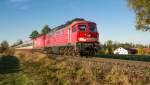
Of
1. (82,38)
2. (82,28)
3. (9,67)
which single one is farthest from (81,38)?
(9,67)

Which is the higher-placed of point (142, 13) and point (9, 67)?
point (142, 13)

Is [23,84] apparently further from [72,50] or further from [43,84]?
[72,50]

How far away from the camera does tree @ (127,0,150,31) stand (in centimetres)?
3244

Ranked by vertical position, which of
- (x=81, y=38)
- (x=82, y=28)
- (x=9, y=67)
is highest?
(x=82, y=28)

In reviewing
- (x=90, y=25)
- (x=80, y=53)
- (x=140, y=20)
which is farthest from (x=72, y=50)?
(x=140, y=20)

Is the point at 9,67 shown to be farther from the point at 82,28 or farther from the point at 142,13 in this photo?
the point at 142,13

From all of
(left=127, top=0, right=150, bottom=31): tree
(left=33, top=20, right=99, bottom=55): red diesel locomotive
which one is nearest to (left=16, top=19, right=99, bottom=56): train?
(left=33, top=20, right=99, bottom=55): red diesel locomotive

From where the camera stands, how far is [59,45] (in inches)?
1415

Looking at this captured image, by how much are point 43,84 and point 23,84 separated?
138cm

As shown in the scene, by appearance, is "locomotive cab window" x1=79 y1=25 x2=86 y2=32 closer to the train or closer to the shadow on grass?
the train

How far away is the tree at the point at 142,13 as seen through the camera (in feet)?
106

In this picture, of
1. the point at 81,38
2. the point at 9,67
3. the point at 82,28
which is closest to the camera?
the point at 9,67

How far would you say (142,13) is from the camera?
109 feet

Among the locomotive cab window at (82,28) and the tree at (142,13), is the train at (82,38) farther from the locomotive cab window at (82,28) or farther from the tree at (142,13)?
the tree at (142,13)
